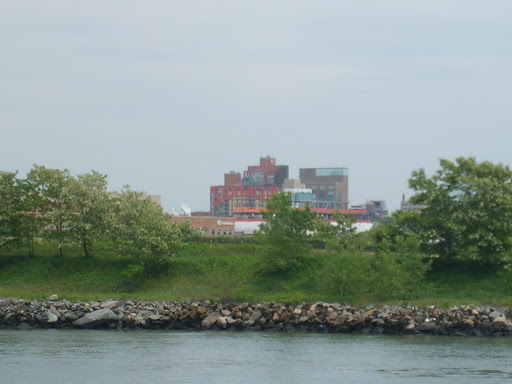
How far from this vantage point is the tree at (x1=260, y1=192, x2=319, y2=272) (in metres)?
63.6

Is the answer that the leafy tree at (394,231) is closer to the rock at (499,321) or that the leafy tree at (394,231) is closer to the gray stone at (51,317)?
the rock at (499,321)

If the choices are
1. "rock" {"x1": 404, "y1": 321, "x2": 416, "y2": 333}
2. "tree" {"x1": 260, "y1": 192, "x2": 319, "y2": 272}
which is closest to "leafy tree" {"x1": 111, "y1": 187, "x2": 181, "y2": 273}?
"tree" {"x1": 260, "y1": 192, "x2": 319, "y2": 272}

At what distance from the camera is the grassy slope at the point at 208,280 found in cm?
5725

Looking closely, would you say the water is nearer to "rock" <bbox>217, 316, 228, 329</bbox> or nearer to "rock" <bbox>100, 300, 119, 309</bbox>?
"rock" <bbox>217, 316, 228, 329</bbox>

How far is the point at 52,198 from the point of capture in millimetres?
71375

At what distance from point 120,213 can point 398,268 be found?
22000mm

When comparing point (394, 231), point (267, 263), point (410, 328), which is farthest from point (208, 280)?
point (410, 328)

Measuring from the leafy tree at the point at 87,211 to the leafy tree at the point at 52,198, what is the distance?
0.36 m

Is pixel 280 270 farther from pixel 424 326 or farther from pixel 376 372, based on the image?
pixel 376 372

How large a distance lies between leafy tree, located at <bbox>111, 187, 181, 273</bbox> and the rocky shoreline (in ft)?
36.5

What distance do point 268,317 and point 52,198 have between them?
86.3 ft

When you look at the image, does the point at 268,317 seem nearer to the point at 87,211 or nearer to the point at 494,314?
the point at 494,314

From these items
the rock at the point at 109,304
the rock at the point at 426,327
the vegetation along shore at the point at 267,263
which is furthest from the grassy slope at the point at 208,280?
the rock at the point at 426,327

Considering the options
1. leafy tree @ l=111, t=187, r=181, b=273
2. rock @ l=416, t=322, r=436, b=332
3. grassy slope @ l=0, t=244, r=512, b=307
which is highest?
leafy tree @ l=111, t=187, r=181, b=273
